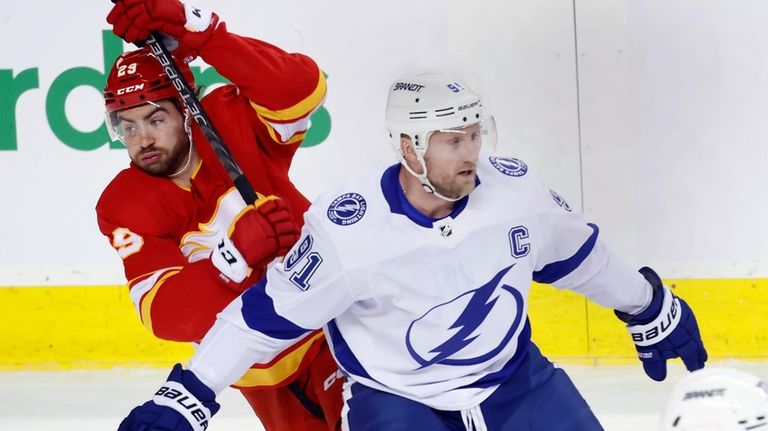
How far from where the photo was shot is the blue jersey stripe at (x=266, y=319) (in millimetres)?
2533

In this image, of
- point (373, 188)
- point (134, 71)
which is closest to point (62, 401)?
point (134, 71)

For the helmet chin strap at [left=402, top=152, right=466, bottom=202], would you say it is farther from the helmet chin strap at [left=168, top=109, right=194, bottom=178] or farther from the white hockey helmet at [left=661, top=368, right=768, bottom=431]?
the white hockey helmet at [left=661, top=368, right=768, bottom=431]

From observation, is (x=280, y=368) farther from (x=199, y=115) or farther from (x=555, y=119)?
(x=555, y=119)

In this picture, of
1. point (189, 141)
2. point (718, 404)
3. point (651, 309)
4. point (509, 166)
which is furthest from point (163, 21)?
point (718, 404)

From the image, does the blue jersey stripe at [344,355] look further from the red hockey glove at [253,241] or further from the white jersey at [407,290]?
the red hockey glove at [253,241]

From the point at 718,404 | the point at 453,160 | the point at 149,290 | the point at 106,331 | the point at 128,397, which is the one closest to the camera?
the point at 718,404

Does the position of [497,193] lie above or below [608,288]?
above

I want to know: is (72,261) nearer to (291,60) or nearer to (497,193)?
(291,60)

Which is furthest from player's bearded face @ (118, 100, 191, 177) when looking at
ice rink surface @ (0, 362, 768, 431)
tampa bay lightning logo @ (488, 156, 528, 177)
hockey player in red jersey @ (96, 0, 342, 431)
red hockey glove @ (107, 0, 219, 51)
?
ice rink surface @ (0, 362, 768, 431)

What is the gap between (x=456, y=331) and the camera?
2.53 meters

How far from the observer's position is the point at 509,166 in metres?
2.65

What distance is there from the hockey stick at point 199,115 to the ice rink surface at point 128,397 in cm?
133

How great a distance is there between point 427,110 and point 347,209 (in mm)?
226

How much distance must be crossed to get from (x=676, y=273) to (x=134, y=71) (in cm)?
211
